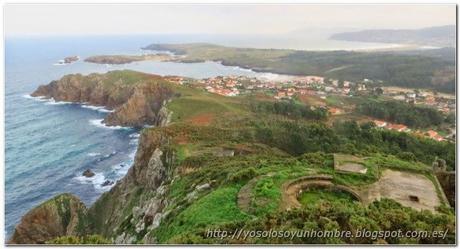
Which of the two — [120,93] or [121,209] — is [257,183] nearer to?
[121,209]

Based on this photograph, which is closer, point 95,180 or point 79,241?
point 79,241

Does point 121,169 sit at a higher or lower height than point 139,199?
lower

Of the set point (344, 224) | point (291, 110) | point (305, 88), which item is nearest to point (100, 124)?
point (305, 88)

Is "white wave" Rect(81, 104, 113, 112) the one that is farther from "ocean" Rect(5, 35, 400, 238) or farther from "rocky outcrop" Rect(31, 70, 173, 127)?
"rocky outcrop" Rect(31, 70, 173, 127)

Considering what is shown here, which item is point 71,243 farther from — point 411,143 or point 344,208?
point 411,143

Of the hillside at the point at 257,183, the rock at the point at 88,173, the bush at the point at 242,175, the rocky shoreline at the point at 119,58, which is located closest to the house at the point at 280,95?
the hillside at the point at 257,183

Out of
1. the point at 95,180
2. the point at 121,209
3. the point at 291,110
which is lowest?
the point at 95,180

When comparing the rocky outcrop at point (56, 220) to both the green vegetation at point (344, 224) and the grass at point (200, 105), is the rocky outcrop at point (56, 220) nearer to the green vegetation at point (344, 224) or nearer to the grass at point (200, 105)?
the grass at point (200, 105)
